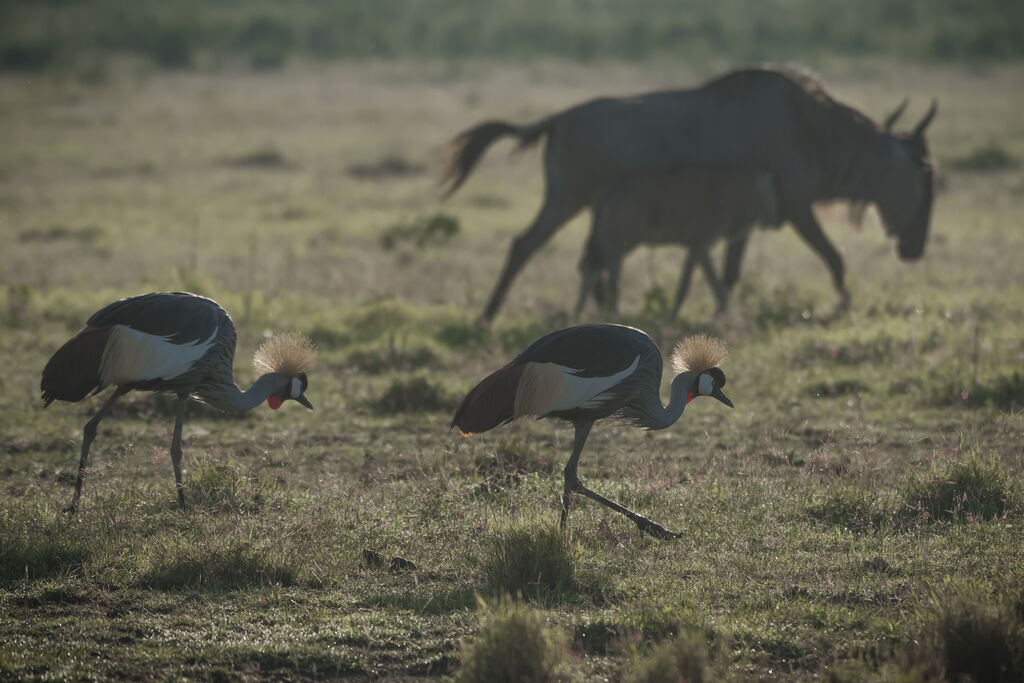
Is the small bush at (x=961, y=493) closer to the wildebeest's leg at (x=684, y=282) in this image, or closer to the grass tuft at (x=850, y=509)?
the grass tuft at (x=850, y=509)

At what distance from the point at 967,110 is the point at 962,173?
22.4 feet

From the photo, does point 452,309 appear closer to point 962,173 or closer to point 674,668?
point 674,668

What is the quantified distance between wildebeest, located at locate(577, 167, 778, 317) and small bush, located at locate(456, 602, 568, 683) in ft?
21.1

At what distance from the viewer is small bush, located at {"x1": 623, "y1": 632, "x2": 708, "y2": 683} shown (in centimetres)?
418

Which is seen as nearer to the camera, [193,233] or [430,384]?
[430,384]

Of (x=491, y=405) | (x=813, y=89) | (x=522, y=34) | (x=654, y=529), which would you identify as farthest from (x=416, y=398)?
(x=522, y=34)

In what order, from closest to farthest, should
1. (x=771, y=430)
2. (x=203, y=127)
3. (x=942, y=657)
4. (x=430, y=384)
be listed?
(x=942, y=657) → (x=771, y=430) → (x=430, y=384) → (x=203, y=127)

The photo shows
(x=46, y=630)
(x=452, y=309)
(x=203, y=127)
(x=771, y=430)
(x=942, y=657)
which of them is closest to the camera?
(x=942, y=657)

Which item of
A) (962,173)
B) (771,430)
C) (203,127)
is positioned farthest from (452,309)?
(203,127)

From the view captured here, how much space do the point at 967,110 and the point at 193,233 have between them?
58.6ft

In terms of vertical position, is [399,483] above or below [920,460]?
below

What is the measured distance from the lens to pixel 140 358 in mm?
6043

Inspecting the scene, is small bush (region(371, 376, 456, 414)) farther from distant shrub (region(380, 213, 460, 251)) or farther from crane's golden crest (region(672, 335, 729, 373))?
distant shrub (region(380, 213, 460, 251))

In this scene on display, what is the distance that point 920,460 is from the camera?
270 inches
